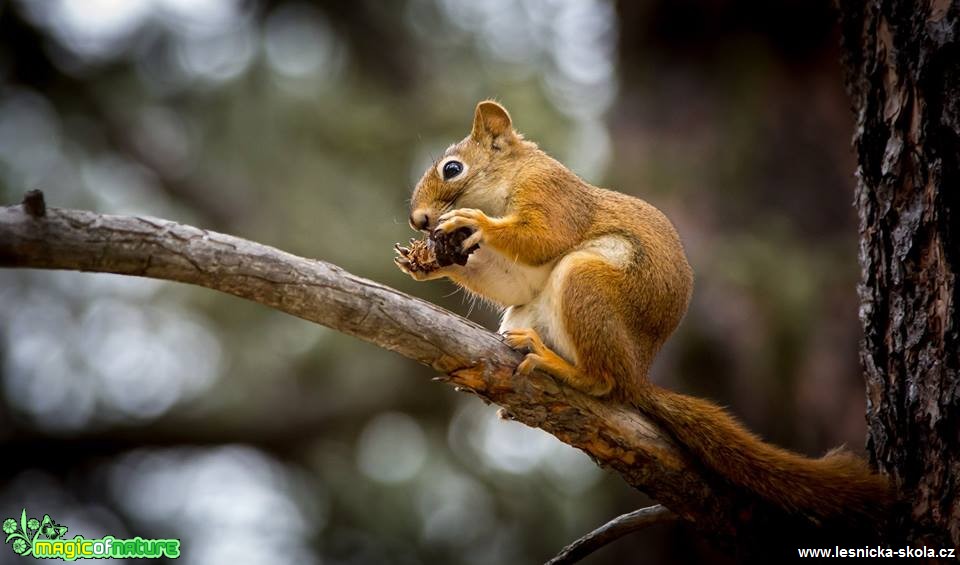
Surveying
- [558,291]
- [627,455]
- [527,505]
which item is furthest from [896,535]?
[527,505]

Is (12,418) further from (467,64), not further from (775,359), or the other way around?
(775,359)

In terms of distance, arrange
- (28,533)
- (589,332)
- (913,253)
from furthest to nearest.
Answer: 1. (28,533)
2. (589,332)
3. (913,253)

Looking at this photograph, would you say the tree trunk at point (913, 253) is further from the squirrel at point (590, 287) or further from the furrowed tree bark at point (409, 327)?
the furrowed tree bark at point (409, 327)

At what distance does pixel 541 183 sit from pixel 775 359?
7.72 ft

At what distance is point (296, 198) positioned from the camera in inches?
243

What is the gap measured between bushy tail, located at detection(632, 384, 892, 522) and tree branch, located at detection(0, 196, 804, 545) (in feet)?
0.18

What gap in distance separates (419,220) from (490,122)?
2.06ft

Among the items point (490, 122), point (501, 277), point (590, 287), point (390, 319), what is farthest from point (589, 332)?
point (490, 122)

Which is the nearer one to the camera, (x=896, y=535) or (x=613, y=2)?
(x=896, y=535)

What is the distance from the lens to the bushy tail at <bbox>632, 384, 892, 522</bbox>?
2.62m

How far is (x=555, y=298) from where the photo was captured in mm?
2943

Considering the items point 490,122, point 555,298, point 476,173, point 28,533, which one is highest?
point 490,122

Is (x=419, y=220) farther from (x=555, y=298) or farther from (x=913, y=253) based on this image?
(x=913, y=253)

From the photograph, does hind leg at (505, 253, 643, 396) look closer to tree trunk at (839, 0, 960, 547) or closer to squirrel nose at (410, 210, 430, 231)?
squirrel nose at (410, 210, 430, 231)
